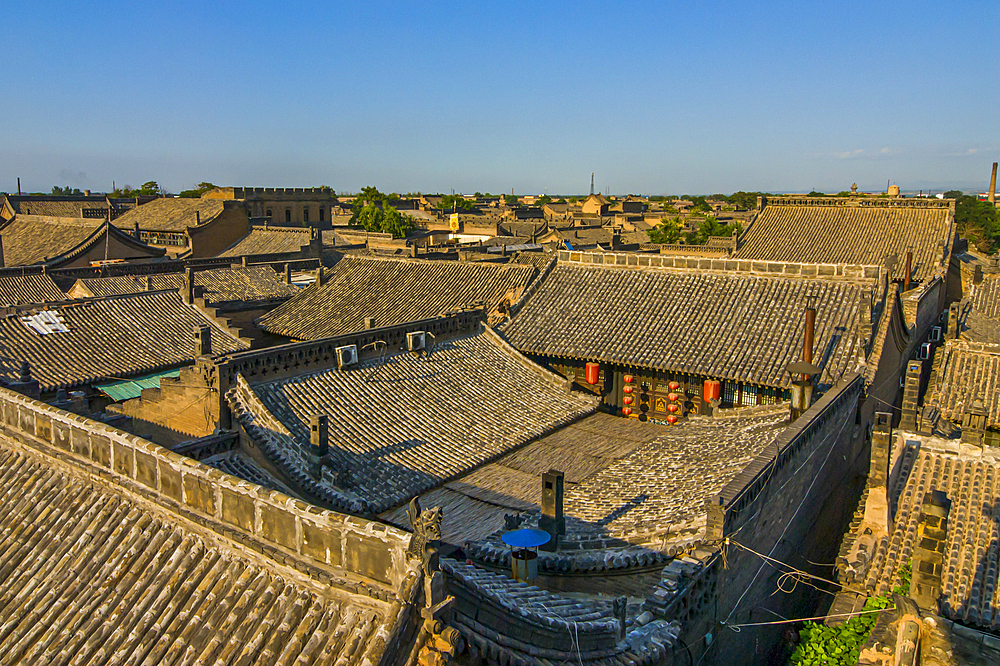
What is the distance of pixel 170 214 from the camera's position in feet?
178

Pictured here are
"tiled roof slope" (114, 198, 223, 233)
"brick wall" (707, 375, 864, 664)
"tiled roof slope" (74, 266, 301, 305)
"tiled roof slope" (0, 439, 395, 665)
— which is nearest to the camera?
"tiled roof slope" (0, 439, 395, 665)

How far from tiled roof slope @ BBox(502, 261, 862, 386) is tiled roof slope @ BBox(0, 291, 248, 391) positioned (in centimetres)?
1036

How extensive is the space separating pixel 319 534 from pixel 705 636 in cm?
615

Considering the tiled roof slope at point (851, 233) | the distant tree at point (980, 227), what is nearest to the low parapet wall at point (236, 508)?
the tiled roof slope at point (851, 233)

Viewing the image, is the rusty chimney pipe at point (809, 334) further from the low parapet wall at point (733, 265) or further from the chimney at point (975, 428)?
the low parapet wall at point (733, 265)

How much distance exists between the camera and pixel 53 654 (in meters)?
5.84

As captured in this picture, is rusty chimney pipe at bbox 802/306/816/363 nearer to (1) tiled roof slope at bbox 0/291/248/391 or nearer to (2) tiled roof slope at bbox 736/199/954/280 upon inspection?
(1) tiled roof slope at bbox 0/291/248/391

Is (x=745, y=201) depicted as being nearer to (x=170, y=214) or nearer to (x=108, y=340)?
(x=170, y=214)

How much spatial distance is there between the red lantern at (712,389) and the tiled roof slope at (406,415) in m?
2.91

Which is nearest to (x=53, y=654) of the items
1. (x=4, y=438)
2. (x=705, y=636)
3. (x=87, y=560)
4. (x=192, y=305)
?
(x=87, y=560)

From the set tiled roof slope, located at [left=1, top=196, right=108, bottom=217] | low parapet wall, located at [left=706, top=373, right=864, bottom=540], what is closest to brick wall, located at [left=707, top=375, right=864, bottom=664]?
low parapet wall, located at [left=706, top=373, right=864, bottom=540]

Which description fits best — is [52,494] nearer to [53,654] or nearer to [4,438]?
[4,438]

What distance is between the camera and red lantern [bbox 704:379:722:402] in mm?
17750

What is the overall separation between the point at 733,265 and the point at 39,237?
3875 cm
